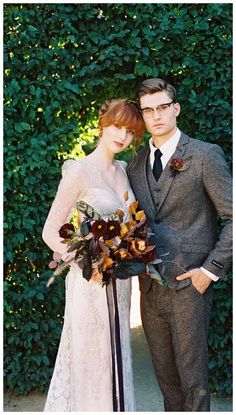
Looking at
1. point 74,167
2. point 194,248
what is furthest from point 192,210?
point 74,167

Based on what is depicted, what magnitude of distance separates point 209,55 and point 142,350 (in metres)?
2.77

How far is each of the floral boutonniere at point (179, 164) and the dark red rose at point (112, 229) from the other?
1.85 feet

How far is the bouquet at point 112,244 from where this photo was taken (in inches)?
111

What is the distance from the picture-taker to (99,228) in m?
2.79

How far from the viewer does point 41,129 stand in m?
4.14

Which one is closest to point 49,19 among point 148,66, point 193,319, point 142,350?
point 148,66

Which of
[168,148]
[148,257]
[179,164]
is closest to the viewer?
[148,257]

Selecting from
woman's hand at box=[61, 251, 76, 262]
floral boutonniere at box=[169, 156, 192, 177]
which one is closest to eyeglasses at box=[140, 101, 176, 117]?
floral boutonniere at box=[169, 156, 192, 177]

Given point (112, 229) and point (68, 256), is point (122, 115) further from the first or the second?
point (68, 256)

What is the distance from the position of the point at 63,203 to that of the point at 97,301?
595 millimetres

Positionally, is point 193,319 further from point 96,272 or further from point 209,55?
point 209,55

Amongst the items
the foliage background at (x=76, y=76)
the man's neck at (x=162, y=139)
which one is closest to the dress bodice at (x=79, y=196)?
the man's neck at (x=162, y=139)

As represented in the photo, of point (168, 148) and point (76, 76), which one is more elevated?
A: point (76, 76)

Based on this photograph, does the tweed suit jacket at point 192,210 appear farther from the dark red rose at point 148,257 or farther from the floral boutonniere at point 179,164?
the dark red rose at point 148,257
